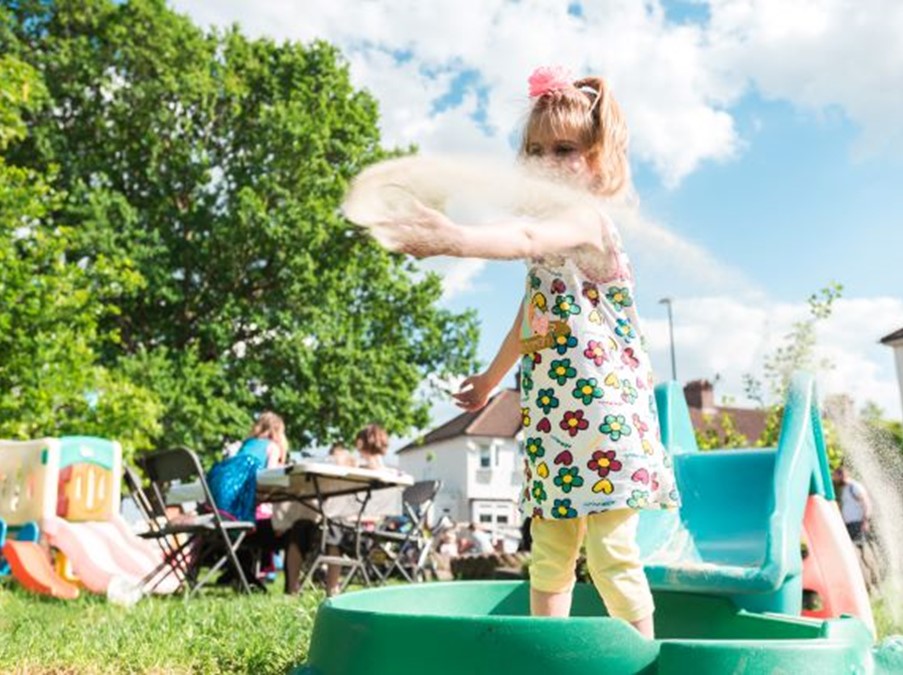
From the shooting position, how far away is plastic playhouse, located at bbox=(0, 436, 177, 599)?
6.35 metres

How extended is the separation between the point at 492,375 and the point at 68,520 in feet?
20.7

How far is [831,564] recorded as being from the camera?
9.86 feet

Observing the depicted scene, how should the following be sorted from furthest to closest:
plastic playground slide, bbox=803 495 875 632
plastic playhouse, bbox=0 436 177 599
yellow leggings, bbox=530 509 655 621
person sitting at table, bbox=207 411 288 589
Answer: plastic playhouse, bbox=0 436 177 599 < person sitting at table, bbox=207 411 288 589 < plastic playground slide, bbox=803 495 875 632 < yellow leggings, bbox=530 509 655 621

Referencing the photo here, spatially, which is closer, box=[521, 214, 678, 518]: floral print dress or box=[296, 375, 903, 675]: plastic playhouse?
box=[296, 375, 903, 675]: plastic playhouse

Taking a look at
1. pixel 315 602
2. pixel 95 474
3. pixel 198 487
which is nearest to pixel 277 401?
pixel 95 474

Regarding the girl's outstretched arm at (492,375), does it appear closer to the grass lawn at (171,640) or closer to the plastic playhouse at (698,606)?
the plastic playhouse at (698,606)

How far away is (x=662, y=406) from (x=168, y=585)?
4.84 meters

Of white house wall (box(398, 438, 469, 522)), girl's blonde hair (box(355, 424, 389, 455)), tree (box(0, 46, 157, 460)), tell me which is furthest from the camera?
white house wall (box(398, 438, 469, 522))

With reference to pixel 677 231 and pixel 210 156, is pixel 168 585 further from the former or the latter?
pixel 210 156

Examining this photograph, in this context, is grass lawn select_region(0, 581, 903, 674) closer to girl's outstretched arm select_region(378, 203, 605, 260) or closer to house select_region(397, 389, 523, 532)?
girl's outstretched arm select_region(378, 203, 605, 260)

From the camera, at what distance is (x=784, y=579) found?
250cm

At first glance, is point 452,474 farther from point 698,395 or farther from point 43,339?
point 43,339

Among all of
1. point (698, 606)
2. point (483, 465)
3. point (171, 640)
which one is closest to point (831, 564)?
point (698, 606)

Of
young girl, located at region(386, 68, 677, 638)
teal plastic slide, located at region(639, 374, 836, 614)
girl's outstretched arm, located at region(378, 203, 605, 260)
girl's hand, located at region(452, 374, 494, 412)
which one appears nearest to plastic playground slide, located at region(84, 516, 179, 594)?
teal plastic slide, located at region(639, 374, 836, 614)
